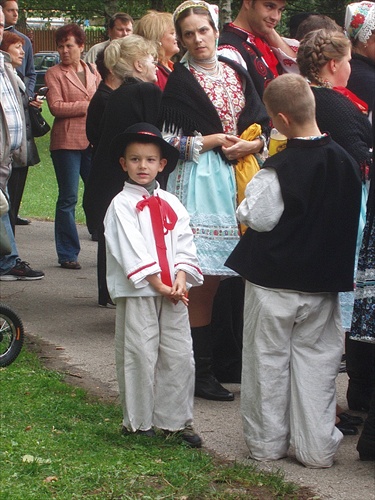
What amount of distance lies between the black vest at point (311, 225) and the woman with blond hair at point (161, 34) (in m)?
2.51

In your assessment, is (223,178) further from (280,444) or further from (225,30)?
(280,444)

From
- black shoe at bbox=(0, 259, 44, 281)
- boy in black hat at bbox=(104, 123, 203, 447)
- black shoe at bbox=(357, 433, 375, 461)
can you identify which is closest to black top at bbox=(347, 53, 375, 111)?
boy in black hat at bbox=(104, 123, 203, 447)

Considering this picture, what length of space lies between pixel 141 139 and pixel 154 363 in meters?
1.11

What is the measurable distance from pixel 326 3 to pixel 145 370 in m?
17.4

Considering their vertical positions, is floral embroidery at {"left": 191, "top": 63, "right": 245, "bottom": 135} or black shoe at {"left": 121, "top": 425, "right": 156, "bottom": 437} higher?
floral embroidery at {"left": 191, "top": 63, "right": 245, "bottom": 135}

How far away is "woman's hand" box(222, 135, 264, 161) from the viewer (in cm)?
572

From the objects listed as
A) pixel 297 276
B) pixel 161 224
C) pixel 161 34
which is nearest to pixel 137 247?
pixel 161 224

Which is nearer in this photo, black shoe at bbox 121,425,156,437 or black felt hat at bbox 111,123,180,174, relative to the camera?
black shoe at bbox 121,425,156,437

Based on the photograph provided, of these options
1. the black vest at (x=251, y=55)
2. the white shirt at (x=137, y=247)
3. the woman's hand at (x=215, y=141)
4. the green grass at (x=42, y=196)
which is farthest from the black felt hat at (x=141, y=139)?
the green grass at (x=42, y=196)

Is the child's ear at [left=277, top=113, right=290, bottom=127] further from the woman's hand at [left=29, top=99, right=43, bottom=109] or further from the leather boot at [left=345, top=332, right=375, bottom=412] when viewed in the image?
the woman's hand at [left=29, top=99, right=43, bottom=109]

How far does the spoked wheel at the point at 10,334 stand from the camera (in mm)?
6398

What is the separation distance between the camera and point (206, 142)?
5.71m

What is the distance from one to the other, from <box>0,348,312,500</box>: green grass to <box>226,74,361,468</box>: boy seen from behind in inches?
12.3

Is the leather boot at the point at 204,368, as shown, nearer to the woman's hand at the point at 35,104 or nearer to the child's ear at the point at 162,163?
the child's ear at the point at 162,163
